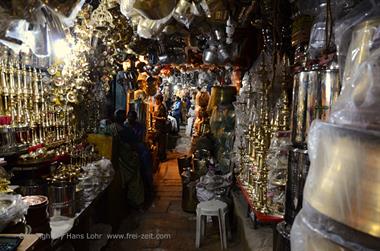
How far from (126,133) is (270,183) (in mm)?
3806

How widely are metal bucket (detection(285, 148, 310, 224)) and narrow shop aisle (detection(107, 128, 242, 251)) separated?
2798 mm

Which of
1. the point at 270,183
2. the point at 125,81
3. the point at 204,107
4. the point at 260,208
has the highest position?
the point at 125,81

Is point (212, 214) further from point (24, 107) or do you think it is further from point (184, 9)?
point (184, 9)

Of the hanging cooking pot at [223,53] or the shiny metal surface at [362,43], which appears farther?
the hanging cooking pot at [223,53]

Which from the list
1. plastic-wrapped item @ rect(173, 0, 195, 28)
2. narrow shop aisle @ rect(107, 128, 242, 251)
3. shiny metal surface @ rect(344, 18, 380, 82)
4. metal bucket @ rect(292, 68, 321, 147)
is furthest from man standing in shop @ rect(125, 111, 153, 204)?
shiny metal surface @ rect(344, 18, 380, 82)

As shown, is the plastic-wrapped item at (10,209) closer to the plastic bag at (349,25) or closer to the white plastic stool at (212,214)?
the plastic bag at (349,25)

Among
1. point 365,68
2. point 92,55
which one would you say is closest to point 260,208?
point 365,68

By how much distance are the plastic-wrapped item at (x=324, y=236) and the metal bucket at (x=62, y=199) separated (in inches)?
98.8

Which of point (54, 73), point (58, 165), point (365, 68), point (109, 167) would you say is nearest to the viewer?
point (365, 68)

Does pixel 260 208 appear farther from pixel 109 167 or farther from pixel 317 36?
pixel 109 167

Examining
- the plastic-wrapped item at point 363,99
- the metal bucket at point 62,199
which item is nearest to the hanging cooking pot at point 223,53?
the metal bucket at point 62,199

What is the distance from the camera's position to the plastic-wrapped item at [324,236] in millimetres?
764

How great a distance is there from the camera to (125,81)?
7105 millimetres

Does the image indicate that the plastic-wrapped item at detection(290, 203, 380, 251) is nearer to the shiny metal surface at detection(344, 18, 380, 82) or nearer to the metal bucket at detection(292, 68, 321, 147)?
the shiny metal surface at detection(344, 18, 380, 82)
